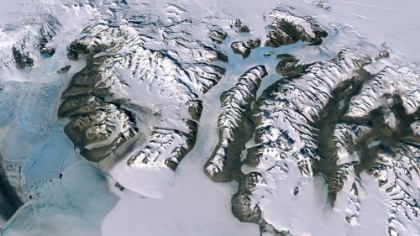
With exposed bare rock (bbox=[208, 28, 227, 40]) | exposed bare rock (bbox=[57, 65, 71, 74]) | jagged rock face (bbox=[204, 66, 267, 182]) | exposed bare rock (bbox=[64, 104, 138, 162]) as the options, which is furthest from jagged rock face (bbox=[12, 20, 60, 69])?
jagged rock face (bbox=[204, 66, 267, 182])

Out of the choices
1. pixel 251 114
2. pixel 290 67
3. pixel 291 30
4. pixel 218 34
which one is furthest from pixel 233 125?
pixel 291 30

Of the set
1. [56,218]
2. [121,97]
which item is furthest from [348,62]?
[56,218]

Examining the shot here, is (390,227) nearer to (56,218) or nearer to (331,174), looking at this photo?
(331,174)

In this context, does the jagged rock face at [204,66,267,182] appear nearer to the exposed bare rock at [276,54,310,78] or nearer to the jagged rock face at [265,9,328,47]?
the exposed bare rock at [276,54,310,78]

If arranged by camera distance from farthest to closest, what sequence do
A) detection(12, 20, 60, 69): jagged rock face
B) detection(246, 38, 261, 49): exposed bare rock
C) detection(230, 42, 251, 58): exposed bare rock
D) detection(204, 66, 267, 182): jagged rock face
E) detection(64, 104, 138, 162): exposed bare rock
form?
detection(246, 38, 261, 49): exposed bare rock → detection(230, 42, 251, 58): exposed bare rock → detection(12, 20, 60, 69): jagged rock face → detection(64, 104, 138, 162): exposed bare rock → detection(204, 66, 267, 182): jagged rock face

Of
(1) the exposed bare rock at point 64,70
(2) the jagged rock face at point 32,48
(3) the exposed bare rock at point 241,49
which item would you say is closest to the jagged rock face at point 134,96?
(1) the exposed bare rock at point 64,70

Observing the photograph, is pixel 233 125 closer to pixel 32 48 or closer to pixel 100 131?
pixel 100 131
